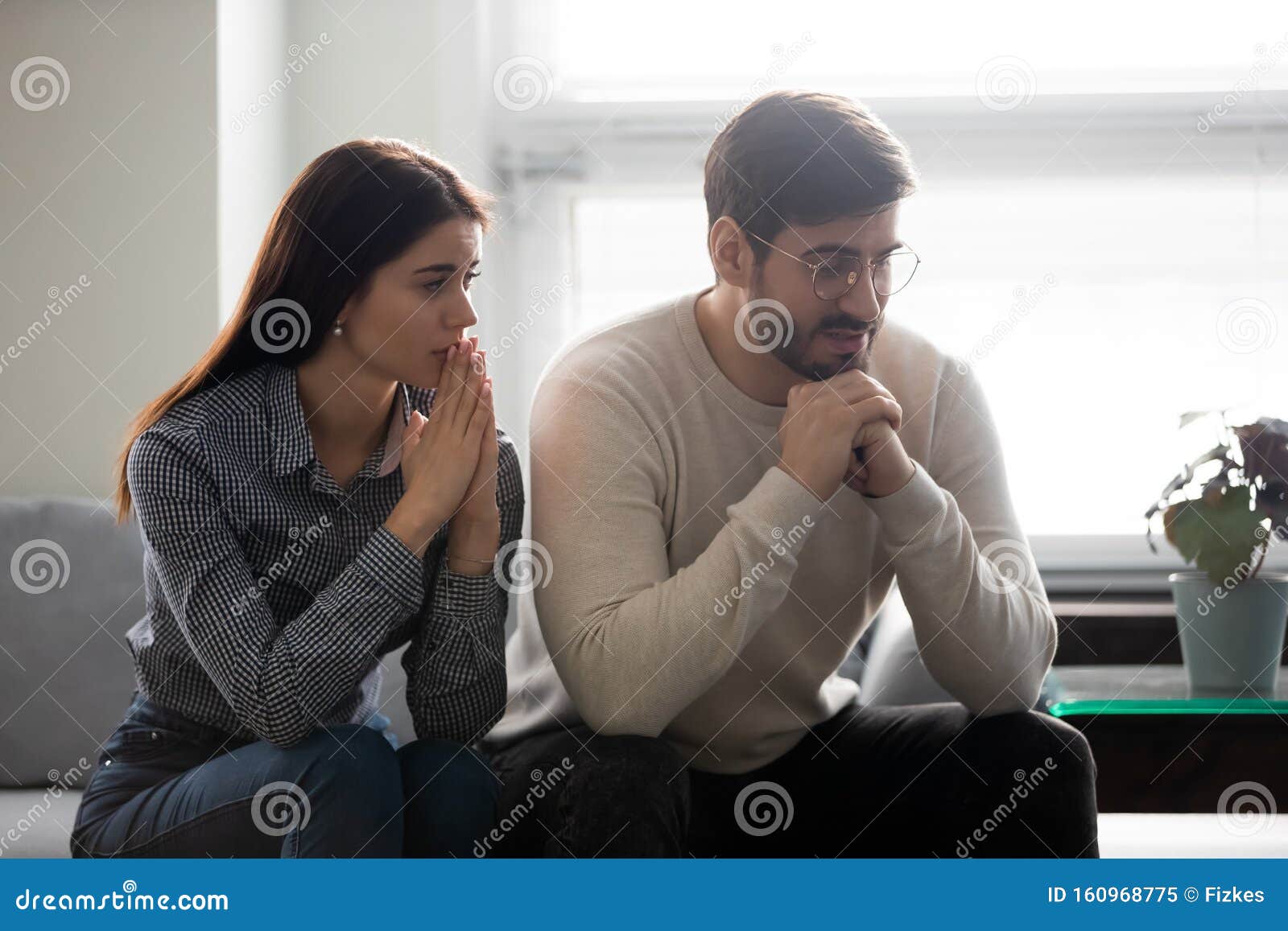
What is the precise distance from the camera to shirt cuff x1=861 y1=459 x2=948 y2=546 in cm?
121

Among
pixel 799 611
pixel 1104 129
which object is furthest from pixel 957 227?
pixel 799 611

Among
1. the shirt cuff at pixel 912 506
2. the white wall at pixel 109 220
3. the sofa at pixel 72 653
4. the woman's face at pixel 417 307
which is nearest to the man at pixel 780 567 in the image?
the shirt cuff at pixel 912 506

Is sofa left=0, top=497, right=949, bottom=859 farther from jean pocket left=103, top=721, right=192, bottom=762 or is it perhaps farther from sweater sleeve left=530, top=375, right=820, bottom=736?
sweater sleeve left=530, top=375, right=820, bottom=736

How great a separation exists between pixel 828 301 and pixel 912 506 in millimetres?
235

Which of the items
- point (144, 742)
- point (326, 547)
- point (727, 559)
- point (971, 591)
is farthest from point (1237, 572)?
point (144, 742)

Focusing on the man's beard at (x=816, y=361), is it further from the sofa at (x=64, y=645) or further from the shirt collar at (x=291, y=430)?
the sofa at (x=64, y=645)

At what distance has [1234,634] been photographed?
1.53 metres

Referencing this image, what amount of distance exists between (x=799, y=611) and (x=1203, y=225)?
149 cm

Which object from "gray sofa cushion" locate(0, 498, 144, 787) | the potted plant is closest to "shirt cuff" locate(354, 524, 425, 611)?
"gray sofa cushion" locate(0, 498, 144, 787)

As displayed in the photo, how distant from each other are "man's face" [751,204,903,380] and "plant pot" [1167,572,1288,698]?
0.63 metres

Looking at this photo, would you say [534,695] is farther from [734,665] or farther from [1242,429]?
[1242,429]

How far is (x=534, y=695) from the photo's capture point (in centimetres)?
135

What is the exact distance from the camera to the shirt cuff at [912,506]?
121 centimetres

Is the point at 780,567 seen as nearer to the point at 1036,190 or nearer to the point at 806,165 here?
the point at 806,165
